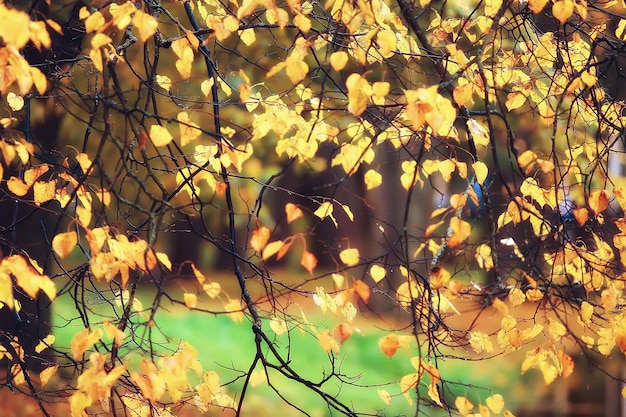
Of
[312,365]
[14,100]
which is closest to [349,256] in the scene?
[14,100]

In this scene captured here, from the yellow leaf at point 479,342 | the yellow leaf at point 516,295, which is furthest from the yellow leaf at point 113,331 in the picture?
the yellow leaf at point 516,295

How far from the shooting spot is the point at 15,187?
3.17m

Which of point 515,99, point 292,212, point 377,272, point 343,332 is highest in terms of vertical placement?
point 515,99

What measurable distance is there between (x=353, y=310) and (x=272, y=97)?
2.99 ft

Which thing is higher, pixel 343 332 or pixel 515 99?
pixel 515 99

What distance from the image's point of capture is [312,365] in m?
9.30

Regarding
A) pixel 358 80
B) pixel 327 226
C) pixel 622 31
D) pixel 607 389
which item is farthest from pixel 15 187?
pixel 327 226

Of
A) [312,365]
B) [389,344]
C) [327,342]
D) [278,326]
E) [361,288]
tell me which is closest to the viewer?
[361,288]

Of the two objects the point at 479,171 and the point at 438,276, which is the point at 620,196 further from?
the point at 438,276

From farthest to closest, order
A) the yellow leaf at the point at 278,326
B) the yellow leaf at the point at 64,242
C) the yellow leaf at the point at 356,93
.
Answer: the yellow leaf at the point at 278,326, the yellow leaf at the point at 64,242, the yellow leaf at the point at 356,93

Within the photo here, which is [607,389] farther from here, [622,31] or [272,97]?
[272,97]

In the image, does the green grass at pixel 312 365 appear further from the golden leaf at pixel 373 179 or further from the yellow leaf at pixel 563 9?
the yellow leaf at pixel 563 9

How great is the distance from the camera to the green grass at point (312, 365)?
25.9 feet

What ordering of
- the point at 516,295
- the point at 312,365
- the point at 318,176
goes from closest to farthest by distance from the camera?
the point at 318,176
the point at 516,295
the point at 312,365
